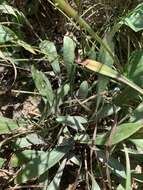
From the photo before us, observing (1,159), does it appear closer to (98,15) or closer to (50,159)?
(50,159)

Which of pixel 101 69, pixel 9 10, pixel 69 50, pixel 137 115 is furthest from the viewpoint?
pixel 9 10

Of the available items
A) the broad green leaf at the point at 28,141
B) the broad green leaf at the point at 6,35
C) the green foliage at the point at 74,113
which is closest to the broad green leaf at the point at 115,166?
the green foliage at the point at 74,113

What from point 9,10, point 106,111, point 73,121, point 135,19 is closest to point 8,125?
point 73,121

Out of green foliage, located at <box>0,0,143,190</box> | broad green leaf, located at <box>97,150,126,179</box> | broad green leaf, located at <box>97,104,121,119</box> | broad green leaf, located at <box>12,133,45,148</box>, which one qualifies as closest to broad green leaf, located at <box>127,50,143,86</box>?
green foliage, located at <box>0,0,143,190</box>

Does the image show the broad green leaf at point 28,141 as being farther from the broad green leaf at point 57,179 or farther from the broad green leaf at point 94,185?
the broad green leaf at point 94,185

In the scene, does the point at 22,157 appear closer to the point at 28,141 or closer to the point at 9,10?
the point at 28,141
